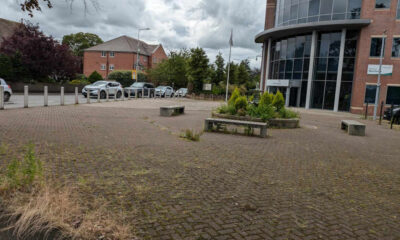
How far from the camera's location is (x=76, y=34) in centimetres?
8075

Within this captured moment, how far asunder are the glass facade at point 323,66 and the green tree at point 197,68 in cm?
1181

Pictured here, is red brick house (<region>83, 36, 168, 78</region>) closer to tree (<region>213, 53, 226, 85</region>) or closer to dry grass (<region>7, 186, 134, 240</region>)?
tree (<region>213, 53, 226, 85</region>)

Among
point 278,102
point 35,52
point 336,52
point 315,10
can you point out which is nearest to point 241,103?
point 278,102

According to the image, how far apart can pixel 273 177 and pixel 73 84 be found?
37150 millimetres

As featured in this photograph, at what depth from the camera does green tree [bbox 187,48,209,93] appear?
131 feet

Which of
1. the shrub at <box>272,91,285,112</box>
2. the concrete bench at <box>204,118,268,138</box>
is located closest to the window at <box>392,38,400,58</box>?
the shrub at <box>272,91,285,112</box>

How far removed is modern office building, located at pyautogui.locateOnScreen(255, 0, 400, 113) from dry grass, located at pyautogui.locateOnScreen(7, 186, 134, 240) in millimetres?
26780

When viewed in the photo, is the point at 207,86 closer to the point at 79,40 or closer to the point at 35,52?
the point at 35,52

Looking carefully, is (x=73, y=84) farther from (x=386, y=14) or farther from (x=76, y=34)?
(x=76, y=34)

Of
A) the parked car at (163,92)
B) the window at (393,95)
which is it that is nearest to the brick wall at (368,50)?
the window at (393,95)

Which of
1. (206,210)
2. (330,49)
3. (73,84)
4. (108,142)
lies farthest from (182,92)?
(206,210)

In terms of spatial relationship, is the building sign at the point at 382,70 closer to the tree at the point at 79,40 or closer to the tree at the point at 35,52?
the tree at the point at 35,52

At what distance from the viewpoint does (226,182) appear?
185 inches

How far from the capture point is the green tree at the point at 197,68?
39.8 m
